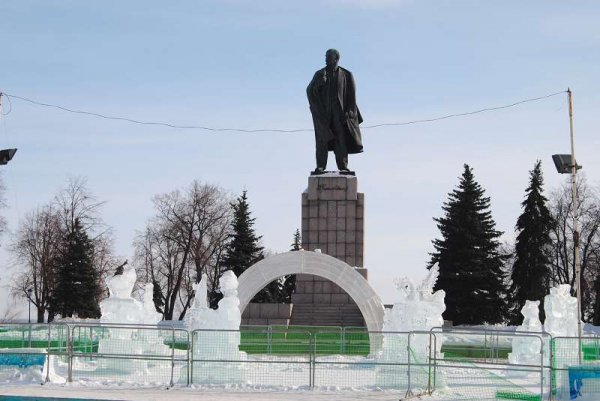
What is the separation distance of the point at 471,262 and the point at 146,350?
87.3 feet

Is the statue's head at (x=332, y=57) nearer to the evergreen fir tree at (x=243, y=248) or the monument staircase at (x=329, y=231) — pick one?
the monument staircase at (x=329, y=231)

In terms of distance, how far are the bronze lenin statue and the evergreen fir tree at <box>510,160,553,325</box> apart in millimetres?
18817

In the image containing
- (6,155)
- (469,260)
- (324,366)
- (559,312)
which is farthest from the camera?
(469,260)

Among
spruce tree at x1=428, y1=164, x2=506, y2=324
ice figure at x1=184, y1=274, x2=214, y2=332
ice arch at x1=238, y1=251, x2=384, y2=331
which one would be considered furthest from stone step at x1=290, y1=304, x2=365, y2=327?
spruce tree at x1=428, y1=164, x2=506, y2=324

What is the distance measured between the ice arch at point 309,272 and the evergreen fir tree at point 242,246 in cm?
→ 2277

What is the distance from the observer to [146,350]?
1886 cm

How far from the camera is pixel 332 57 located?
27578mm

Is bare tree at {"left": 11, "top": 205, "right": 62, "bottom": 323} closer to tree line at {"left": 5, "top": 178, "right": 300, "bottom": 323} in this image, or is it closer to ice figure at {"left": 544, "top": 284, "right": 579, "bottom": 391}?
tree line at {"left": 5, "top": 178, "right": 300, "bottom": 323}

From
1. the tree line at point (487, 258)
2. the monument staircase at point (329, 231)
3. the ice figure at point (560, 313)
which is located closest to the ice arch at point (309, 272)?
the monument staircase at point (329, 231)

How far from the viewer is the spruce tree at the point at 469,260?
140ft

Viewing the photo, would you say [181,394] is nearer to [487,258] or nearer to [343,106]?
[343,106]

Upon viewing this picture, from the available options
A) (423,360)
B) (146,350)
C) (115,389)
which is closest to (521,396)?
(423,360)

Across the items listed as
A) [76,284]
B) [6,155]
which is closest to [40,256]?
[76,284]

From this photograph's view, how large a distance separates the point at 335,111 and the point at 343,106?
0.90 feet
